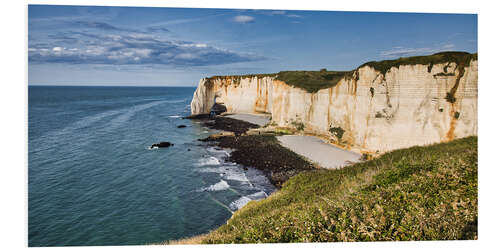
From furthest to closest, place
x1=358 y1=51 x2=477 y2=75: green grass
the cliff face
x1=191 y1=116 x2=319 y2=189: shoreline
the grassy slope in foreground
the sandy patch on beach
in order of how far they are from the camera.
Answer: the sandy patch on beach → x1=191 y1=116 x2=319 y2=189: shoreline → the cliff face → x1=358 y1=51 x2=477 y2=75: green grass → the grassy slope in foreground

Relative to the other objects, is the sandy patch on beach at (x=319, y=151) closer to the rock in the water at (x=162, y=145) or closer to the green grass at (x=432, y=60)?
the green grass at (x=432, y=60)

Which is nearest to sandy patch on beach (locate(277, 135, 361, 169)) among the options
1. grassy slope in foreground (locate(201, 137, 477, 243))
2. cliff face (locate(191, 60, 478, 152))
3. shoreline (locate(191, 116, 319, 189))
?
shoreline (locate(191, 116, 319, 189))

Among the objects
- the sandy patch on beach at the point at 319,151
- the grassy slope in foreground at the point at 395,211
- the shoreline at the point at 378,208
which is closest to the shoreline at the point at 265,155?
the sandy patch on beach at the point at 319,151

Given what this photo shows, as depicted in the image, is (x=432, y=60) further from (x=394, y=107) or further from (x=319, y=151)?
(x=319, y=151)

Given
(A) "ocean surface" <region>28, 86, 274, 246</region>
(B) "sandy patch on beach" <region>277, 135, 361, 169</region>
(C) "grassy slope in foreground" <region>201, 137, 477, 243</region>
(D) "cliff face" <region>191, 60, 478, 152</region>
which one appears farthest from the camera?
(B) "sandy patch on beach" <region>277, 135, 361, 169</region>

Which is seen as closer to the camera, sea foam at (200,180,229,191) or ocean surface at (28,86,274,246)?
ocean surface at (28,86,274,246)

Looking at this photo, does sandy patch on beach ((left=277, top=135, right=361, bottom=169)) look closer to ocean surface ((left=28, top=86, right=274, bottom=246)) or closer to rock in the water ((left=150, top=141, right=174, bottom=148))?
ocean surface ((left=28, top=86, right=274, bottom=246))
